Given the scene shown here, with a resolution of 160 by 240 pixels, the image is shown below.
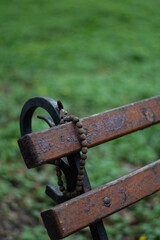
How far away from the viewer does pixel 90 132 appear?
1.03 m

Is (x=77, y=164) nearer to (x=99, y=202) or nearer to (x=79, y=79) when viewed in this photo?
(x=99, y=202)

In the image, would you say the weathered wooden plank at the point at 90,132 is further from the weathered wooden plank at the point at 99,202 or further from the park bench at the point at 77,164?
the weathered wooden plank at the point at 99,202

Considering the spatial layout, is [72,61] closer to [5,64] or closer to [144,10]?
[5,64]

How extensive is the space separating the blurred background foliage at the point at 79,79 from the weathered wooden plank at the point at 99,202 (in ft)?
2.88

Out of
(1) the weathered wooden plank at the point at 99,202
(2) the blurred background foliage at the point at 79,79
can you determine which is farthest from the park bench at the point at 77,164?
(2) the blurred background foliage at the point at 79,79

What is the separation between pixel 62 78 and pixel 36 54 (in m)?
1.30

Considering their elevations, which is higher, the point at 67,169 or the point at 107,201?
the point at 67,169

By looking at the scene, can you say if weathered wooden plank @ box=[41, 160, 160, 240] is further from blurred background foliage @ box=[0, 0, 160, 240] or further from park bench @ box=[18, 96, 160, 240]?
blurred background foliage @ box=[0, 0, 160, 240]

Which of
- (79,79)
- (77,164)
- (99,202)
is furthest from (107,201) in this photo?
(79,79)

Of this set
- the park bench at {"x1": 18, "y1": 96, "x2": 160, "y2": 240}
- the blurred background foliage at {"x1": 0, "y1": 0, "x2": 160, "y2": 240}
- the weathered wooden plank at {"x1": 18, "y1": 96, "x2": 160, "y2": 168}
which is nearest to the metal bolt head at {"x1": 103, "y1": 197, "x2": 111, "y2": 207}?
the park bench at {"x1": 18, "y1": 96, "x2": 160, "y2": 240}

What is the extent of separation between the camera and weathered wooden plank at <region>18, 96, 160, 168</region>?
91 cm

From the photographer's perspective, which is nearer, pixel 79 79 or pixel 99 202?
pixel 99 202

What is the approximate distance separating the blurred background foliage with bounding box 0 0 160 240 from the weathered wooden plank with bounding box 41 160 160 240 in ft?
2.88

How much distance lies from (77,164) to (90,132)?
4.9 inches
